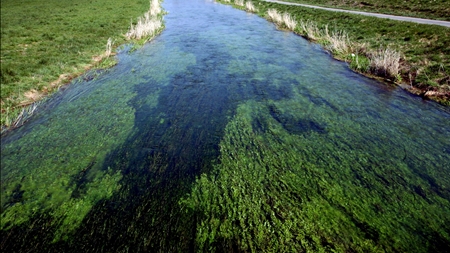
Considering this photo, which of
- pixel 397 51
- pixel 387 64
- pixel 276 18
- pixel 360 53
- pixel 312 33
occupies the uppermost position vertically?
pixel 276 18

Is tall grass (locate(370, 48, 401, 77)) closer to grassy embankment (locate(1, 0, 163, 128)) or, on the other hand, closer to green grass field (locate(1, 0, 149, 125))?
Answer: grassy embankment (locate(1, 0, 163, 128))

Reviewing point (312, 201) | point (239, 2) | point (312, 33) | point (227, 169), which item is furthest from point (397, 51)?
point (239, 2)

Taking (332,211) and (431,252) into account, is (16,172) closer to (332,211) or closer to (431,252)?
(332,211)

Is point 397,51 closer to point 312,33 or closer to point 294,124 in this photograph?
point 312,33

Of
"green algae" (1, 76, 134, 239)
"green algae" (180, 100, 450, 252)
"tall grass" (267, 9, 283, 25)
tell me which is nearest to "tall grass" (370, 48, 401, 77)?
"green algae" (180, 100, 450, 252)

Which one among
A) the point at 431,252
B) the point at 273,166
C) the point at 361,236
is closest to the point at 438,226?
the point at 431,252
